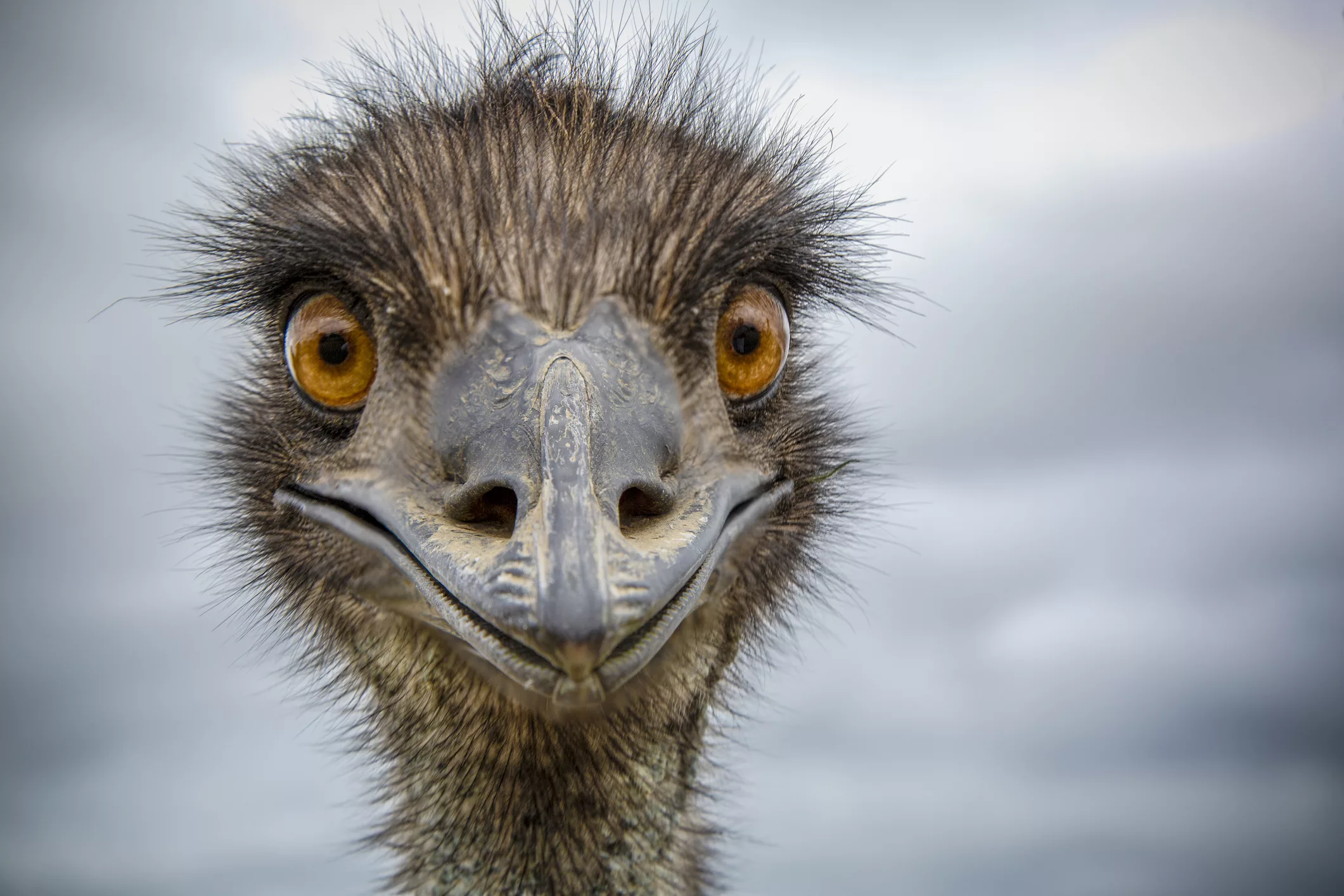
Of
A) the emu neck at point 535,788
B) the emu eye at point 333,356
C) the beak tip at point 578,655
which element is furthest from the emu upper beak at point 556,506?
the emu neck at point 535,788

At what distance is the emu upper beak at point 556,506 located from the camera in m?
1.52

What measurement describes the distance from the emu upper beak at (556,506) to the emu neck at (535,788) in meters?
0.43

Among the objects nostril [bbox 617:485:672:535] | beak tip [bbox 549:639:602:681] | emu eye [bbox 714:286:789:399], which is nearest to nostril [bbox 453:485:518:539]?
nostril [bbox 617:485:672:535]

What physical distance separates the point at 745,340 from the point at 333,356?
0.75 metres

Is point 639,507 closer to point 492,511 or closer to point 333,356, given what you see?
point 492,511

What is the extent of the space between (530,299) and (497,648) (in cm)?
61

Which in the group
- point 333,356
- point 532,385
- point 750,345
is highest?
point 750,345

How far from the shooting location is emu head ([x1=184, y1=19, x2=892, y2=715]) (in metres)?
1.66

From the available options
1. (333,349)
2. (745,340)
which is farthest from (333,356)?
(745,340)

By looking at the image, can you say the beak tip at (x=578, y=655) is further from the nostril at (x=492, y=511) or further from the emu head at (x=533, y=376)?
the nostril at (x=492, y=511)

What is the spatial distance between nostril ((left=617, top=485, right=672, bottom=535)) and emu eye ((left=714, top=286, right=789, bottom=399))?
0.48 m

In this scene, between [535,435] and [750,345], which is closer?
[535,435]

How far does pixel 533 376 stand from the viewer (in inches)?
71.3

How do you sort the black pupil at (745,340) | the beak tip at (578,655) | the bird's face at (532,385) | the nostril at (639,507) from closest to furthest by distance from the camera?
1. the beak tip at (578,655)
2. the bird's face at (532,385)
3. the nostril at (639,507)
4. the black pupil at (745,340)
